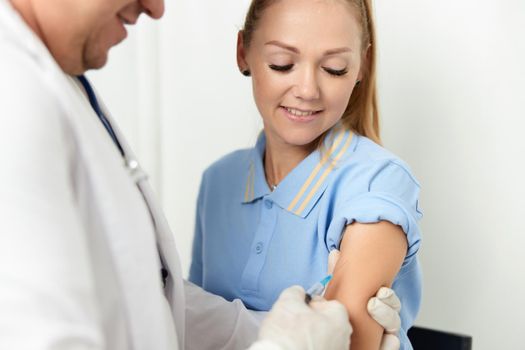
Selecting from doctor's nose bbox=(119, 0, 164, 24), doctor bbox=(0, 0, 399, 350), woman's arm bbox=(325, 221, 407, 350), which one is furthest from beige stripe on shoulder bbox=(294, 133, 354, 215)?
doctor's nose bbox=(119, 0, 164, 24)

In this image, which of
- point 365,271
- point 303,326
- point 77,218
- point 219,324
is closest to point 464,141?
point 365,271

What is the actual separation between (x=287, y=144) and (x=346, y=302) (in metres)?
0.46

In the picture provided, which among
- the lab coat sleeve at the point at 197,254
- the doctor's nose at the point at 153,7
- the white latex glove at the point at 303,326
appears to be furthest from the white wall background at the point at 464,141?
the doctor's nose at the point at 153,7

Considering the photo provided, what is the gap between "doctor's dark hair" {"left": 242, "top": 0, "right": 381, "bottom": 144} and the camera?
149 centimetres

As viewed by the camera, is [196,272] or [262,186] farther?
[196,272]

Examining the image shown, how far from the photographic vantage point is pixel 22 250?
73cm

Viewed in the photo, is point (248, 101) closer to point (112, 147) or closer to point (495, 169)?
point (495, 169)

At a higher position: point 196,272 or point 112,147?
point 112,147

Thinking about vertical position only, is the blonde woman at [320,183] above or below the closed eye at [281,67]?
below

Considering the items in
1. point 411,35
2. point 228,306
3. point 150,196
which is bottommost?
point 228,306

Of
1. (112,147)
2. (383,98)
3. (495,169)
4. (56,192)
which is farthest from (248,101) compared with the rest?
(56,192)

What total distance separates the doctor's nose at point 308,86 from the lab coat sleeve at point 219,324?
17.1 inches

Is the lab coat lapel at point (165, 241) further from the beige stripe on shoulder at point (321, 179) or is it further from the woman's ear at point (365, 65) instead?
the woman's ear at point (365, 65)

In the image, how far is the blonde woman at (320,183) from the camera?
1237 mm
